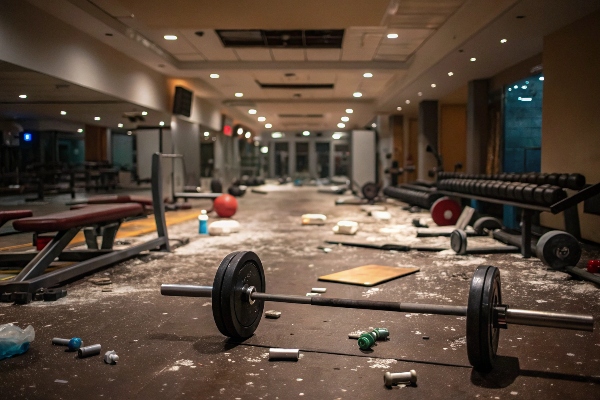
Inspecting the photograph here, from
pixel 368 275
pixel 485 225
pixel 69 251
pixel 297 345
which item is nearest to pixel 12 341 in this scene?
pixel 297 345

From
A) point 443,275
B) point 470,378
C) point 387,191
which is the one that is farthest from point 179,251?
point 387,191

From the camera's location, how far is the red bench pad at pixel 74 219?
339cm

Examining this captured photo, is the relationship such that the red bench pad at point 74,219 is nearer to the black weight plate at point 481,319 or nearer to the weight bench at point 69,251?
the weight bench at point 69,251

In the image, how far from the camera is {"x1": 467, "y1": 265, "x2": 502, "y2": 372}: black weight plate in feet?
6.31

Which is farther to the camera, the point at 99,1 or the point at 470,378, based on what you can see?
the point at 99,1

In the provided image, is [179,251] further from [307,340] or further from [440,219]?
[440,219]

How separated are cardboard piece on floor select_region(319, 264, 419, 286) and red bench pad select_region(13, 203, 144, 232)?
71.9 inches

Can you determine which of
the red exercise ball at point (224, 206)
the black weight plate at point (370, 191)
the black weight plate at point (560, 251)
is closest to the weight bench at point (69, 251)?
the red exercise ball at point (224, 206)

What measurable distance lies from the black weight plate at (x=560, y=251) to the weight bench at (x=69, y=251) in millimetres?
3415

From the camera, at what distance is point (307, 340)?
8.16 feet

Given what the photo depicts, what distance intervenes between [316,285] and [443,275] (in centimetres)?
108

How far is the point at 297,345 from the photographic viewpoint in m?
2.42

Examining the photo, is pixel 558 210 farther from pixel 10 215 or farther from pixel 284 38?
pixel 284 38

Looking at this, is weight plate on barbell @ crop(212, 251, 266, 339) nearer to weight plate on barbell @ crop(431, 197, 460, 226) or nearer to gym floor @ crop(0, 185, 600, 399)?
gym floor @ crop(0, 185, 600, 399)
